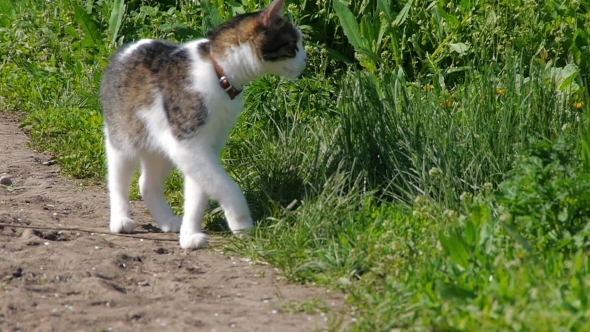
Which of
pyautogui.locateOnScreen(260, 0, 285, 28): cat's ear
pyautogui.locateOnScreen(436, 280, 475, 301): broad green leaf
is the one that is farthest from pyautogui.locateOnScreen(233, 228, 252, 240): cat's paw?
pyautogui.locateOnScreen(436, 280, 475, 301): broad green leaf

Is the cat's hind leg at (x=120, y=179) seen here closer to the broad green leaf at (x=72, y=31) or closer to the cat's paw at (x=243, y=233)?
the cat's paw at (x=243, y=233)

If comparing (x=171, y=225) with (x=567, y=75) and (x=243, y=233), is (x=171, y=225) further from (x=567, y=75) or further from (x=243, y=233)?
(x=567, y=75)

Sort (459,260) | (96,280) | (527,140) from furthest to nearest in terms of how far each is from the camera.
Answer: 1. (527,140)
2. (96,280)
3. (459,260)

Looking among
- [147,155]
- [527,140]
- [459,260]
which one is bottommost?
[527,140]

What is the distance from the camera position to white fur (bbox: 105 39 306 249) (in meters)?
4.42

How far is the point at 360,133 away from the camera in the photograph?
4875 mm

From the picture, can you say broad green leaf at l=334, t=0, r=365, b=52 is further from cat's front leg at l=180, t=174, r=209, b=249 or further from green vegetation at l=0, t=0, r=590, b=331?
cat's front leg at l=180, t=174, r=209, b=249

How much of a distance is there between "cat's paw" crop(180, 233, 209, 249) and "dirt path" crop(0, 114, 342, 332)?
49mm

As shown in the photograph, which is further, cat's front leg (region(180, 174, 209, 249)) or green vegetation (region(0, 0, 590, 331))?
cat's front leg (region(180, 174, 209, 249))

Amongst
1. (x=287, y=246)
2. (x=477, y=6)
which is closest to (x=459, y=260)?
(x=287, y=246)

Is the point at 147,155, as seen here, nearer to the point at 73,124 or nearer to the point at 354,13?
the point at 73,124

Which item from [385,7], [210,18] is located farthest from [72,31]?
[385,7]

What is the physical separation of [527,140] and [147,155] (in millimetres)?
2084

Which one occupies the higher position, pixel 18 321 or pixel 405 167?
pixel 18 321
